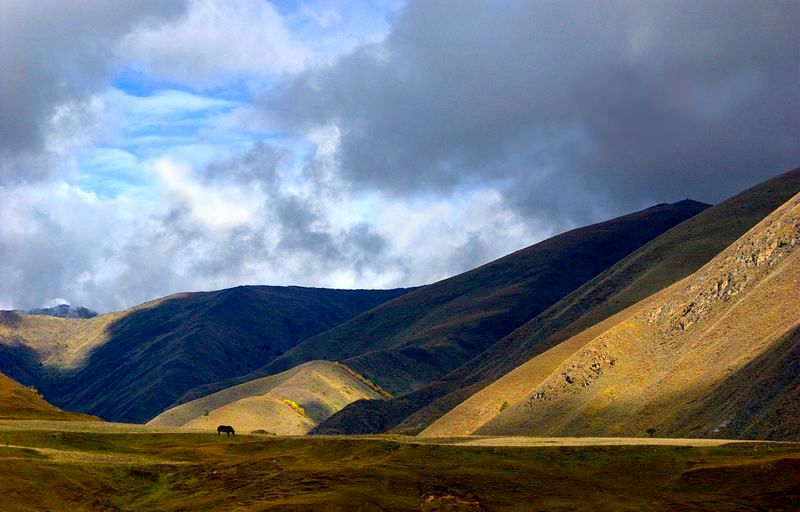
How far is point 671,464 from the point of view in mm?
60469

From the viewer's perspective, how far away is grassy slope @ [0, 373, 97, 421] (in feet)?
331

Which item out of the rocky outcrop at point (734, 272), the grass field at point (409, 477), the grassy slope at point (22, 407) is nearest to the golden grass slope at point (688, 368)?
the rocky outcrop at point (734, 272)

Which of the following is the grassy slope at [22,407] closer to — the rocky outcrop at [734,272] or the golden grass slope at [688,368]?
the golden grass slope at [688,368]

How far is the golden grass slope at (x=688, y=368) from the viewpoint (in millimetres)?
103375

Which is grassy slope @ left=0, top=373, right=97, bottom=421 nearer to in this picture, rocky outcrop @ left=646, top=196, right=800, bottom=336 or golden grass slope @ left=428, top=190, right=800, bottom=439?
golden grass slope @ left=428, top=190, right=800, bottom=439

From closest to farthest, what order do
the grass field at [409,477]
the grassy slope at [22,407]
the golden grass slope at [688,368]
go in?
the grass field at [409,477] < the grassy slope at [22,407] < the golden grass slope at [688,368]

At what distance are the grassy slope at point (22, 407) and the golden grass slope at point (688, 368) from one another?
68918 mm

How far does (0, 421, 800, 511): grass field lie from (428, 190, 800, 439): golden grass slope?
35914mm

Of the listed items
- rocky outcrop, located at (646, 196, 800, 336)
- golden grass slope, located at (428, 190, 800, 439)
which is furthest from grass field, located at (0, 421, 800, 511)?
rocky outcrop, located at (646, 196, 800, 336)

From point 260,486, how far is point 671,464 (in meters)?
27.3

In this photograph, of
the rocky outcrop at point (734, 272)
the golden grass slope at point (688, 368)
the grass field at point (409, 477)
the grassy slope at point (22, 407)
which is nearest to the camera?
the grass field at point (409, 477)

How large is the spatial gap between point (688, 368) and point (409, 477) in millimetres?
78939

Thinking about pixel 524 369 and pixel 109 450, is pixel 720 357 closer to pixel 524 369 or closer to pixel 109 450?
pixel 524 369

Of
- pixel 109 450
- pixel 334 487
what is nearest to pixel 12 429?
pixel 109 450
